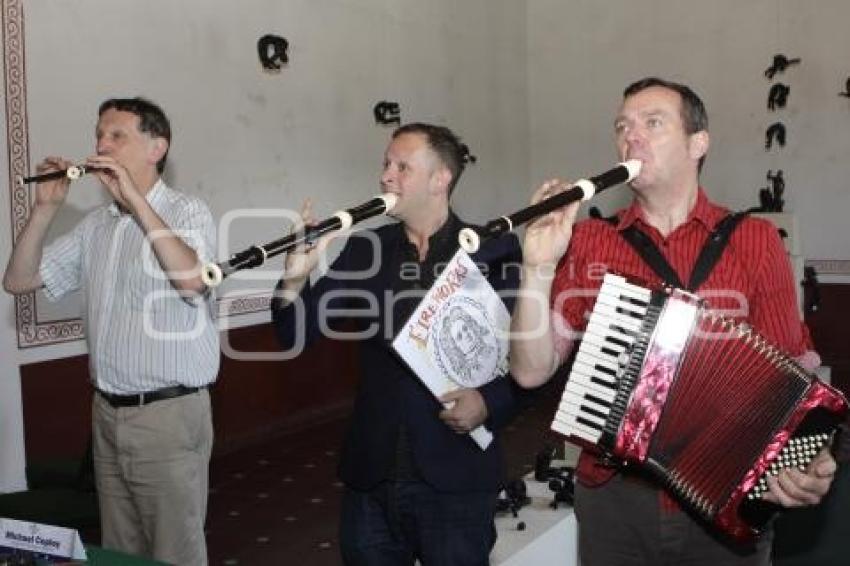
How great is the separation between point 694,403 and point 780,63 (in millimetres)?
5983

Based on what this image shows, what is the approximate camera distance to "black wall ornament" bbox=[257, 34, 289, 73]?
5.29 m

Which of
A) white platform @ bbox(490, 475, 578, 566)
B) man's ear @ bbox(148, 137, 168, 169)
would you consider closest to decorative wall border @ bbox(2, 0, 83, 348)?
man's ear @ bbox(148, 137, 168, 169)

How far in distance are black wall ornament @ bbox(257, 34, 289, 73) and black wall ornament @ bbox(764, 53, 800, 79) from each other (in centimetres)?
392

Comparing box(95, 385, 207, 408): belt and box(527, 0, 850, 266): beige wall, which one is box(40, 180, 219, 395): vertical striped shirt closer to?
box(95, 385, 207, 408): belt

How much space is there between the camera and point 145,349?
249cm

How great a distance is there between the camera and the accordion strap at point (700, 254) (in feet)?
6.03

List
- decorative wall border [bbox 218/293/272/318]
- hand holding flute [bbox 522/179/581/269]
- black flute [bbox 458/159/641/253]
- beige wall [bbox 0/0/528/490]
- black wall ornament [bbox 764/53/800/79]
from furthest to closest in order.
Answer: black wall ornament [bbox 764/53/800/79] < decorative wall border [bbox 218/293/272/318] < beige wall [bbox 0/0/528/490] < hand holding flute [bbox 522/179/581/269] < black flute [bbox 458/159/641/253]

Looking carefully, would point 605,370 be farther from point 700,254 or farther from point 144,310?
point 144,310

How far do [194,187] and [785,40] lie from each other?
4.82 m

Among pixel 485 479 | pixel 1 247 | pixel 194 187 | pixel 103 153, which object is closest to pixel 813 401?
pixel 485 479

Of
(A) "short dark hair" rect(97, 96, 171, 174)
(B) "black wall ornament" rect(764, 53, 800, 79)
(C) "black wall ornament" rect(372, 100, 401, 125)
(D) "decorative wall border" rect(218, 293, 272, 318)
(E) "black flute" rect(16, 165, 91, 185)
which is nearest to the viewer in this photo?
(E) "black flute" rect(16, 165, 91, 185)

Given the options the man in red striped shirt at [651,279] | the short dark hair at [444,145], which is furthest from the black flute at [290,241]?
the man in red striped shirt at [651,279]

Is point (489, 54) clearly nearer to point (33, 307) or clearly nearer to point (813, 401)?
point (33, 307)

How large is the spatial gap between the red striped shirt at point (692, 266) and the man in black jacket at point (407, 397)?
288 millimetres
